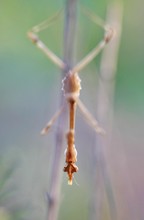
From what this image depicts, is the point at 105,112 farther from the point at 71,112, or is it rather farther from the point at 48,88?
the point at 48,88

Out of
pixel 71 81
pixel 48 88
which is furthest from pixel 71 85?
pixel 48 88

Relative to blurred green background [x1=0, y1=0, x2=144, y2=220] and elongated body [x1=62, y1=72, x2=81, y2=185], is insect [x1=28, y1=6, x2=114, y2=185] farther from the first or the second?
blurred green background [x1=0, y1=0, x2=144, y2=220]

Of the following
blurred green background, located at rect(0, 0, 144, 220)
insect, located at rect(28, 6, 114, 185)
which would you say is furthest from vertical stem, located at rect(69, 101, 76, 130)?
blurred green background, located at rect(0, 0, 144, 220)

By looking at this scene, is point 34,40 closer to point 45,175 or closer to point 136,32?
point 45,175

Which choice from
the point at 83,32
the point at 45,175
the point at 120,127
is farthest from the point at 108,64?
the point at 120,127

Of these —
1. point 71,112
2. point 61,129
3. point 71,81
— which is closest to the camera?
point 61,129

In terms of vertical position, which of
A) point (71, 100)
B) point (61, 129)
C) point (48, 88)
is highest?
point (48, 88)
